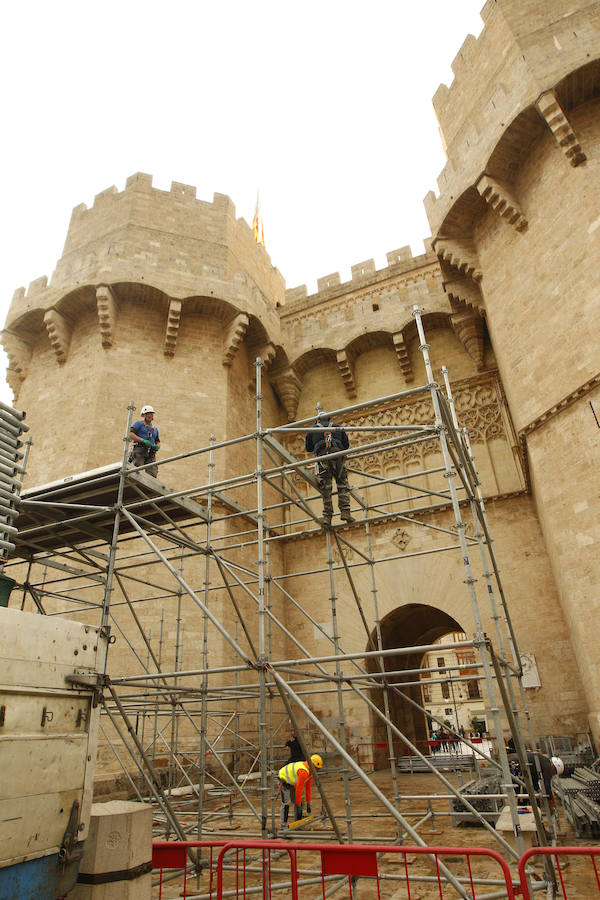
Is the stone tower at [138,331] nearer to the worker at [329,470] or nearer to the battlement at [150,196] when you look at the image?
the battlement at [150,196]

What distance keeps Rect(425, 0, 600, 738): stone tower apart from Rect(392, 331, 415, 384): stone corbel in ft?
7.95

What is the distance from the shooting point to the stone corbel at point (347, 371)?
1394 centimetres

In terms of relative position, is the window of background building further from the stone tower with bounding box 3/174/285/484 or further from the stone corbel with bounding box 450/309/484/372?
the stone tower with bounding box 3/174/285/484

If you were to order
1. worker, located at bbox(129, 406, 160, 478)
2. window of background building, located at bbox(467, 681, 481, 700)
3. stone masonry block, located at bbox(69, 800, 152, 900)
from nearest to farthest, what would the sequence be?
stone masonry block, located at bbox(69, 800, 152, 900) → worker, located at bbox(129, 406, 160, 478) → window of background building, located at bbox(467, 681, 481, 700)

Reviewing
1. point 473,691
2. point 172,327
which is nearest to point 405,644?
point 172,327

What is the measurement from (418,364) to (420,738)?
10.7 m

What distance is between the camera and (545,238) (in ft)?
31.3

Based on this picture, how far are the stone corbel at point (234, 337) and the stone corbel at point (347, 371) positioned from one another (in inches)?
103

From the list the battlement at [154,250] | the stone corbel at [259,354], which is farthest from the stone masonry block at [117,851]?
the stone corbel at [259,354]

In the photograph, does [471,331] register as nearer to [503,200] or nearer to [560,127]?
[503,200]

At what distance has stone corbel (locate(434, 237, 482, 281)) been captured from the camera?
11.4 m

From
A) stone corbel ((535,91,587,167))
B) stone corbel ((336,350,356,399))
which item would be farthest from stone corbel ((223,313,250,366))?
stone corbel ((535,91,587,167))

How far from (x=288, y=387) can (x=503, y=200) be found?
666cm

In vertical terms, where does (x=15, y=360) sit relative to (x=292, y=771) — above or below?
above
